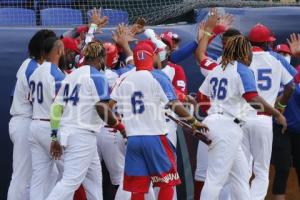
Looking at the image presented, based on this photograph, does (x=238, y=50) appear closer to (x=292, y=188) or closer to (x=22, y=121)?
(x=22, y=121)

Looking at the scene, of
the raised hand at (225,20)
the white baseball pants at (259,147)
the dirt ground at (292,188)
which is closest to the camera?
the white baseball pants at (259,147)

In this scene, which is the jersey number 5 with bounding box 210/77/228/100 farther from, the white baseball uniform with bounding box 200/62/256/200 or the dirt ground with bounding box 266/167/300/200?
the dirt ground with bounding box 266/167/300/200

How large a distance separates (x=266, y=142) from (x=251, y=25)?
168cm

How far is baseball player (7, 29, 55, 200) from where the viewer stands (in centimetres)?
697

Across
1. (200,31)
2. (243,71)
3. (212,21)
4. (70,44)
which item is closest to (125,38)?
(70,44)

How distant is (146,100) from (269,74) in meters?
1.44

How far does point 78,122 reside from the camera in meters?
6.68

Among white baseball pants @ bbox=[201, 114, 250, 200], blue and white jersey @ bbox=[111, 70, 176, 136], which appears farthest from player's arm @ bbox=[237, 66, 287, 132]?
blue and white jersey @ bbox=[111, 70, 176, 136]

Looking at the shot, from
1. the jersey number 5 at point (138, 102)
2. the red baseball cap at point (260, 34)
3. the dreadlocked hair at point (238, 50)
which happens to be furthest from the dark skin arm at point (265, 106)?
the jersey number 5 at point (138, 102)

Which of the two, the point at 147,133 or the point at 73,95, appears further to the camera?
the point at 73,95

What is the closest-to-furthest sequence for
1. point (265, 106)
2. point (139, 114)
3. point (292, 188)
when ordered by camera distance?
point (139, 114) < point (265, 106) < point (292, 188)

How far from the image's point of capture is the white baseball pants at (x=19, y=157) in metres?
7.02

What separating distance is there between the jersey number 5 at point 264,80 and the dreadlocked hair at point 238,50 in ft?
1.80

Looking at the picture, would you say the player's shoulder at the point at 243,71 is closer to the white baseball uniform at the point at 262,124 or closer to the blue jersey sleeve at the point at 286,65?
the white baseball uniform at the point at 262,124
